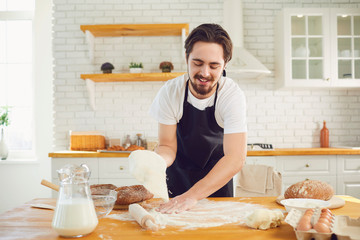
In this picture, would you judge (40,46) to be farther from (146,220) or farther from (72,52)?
(146,220)

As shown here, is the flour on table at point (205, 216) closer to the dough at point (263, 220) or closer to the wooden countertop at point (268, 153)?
the dough at point (263, 220)

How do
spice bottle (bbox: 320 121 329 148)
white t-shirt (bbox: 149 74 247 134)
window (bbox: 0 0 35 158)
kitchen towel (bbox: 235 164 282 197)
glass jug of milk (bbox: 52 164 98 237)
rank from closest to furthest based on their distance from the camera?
glass jug of milk (bbox: 52 164 98 237) → white t-shirt (bbox: 149 74 247 134) → kitchen towel (bbox: 235 164 282 197) → spice bottle (bbox: 320 121 329 148) → window (bbox: 0 0 35 158)

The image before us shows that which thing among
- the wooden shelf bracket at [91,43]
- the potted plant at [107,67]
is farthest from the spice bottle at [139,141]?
the wooden shelf bracket at [91,43]

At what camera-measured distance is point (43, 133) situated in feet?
13.7

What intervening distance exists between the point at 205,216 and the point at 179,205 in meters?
0.14

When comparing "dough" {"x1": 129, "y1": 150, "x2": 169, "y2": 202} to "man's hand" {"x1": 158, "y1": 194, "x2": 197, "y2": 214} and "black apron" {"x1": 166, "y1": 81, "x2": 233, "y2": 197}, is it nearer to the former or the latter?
"man's hand" {"x1": 158, "y1": 194, "x2": 197, "y2": 214}

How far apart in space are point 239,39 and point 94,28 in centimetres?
168

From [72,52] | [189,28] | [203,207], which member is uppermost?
[189,28]

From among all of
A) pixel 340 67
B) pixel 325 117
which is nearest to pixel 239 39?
pixel 340 67

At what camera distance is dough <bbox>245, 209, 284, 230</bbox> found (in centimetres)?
113

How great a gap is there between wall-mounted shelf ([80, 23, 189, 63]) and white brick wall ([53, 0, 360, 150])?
3.3 inches

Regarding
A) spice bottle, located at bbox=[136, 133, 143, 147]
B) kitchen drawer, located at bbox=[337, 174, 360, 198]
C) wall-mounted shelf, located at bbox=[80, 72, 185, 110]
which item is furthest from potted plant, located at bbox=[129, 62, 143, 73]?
kitchen drawer, located at bbox=[337, 174, 360, 198]

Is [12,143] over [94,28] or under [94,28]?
under

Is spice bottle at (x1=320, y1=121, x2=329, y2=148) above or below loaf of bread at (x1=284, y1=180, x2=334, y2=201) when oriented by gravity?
above
